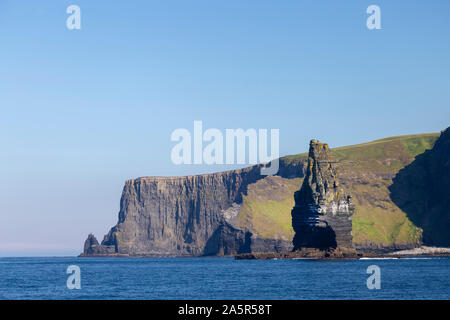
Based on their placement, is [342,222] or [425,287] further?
[342,222]

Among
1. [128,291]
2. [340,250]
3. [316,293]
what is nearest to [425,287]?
[316,293]

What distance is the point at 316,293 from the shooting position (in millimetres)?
70250

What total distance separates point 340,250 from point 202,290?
11605cm
